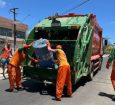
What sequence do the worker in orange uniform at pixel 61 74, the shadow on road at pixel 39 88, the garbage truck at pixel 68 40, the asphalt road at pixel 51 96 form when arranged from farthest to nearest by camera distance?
the shadow on road at pixel 39 88 < the garbage truck at pixel 68 40 < the worker in orange uniform at pixel 61 74 < the asphalt road at pixel 51 96

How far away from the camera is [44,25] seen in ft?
41.4

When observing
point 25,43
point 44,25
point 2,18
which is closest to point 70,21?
point 44,25

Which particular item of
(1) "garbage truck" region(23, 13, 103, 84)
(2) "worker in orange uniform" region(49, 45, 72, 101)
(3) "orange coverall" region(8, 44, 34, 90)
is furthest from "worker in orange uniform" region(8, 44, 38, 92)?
(2) "worker in orange uniform" region(49, 45, 72, 101)

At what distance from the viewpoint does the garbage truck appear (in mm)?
10922

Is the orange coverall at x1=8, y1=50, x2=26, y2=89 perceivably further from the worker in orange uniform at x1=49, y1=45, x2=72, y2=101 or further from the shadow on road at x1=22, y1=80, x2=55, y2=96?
the worker in orange uniform at x1=49, y1=45, x2=72, y2=101

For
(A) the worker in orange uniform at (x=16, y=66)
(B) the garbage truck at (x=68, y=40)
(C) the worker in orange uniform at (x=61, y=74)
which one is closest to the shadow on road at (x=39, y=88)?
(B) the garbage truck at (x=68, y=40)

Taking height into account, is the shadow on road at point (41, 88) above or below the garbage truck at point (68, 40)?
below

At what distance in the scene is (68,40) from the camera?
450 inches

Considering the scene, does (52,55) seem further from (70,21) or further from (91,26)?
(91,26)

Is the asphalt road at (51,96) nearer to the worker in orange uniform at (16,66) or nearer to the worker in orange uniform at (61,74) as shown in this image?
the worker in orange uniform at (61,74)

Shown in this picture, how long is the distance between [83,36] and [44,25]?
1750 millimetres

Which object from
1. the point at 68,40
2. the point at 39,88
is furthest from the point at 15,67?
the point at 68,40

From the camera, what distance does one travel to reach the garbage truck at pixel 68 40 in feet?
35.8

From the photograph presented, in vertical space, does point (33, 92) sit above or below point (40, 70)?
below
